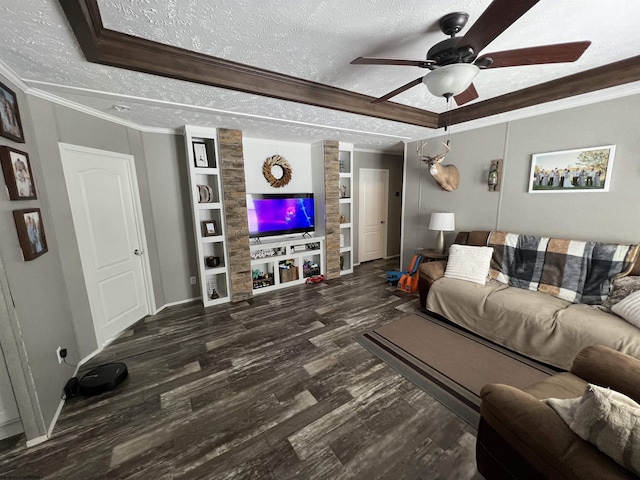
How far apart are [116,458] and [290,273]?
286 cm

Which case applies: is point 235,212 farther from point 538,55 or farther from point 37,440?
point 538,55

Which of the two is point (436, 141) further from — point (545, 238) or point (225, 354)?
point (225, 354)

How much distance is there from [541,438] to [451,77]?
1.70m

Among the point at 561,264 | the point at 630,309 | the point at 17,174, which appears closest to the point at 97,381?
the point at 17,174

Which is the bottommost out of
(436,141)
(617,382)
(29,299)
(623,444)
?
(617,382)

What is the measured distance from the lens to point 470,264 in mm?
2941

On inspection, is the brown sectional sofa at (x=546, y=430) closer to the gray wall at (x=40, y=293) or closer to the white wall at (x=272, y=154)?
the gray wall at (x=40, y=293)

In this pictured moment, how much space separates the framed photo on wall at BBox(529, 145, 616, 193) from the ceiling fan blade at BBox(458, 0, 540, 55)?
6.90 feet

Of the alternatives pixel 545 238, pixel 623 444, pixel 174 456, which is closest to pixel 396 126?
pixel 545 238

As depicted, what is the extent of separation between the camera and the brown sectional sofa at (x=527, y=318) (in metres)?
1.86

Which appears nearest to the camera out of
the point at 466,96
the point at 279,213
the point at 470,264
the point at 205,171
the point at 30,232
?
the point at 30,232

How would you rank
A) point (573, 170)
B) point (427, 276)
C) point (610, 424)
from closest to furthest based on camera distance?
point (610, 424) < point (573, 170) < point (427, 276)

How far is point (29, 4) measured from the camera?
1.18 metres

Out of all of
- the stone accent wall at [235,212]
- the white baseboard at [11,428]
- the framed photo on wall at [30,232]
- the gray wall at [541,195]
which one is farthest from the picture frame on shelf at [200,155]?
the gray wall at [541,195]
